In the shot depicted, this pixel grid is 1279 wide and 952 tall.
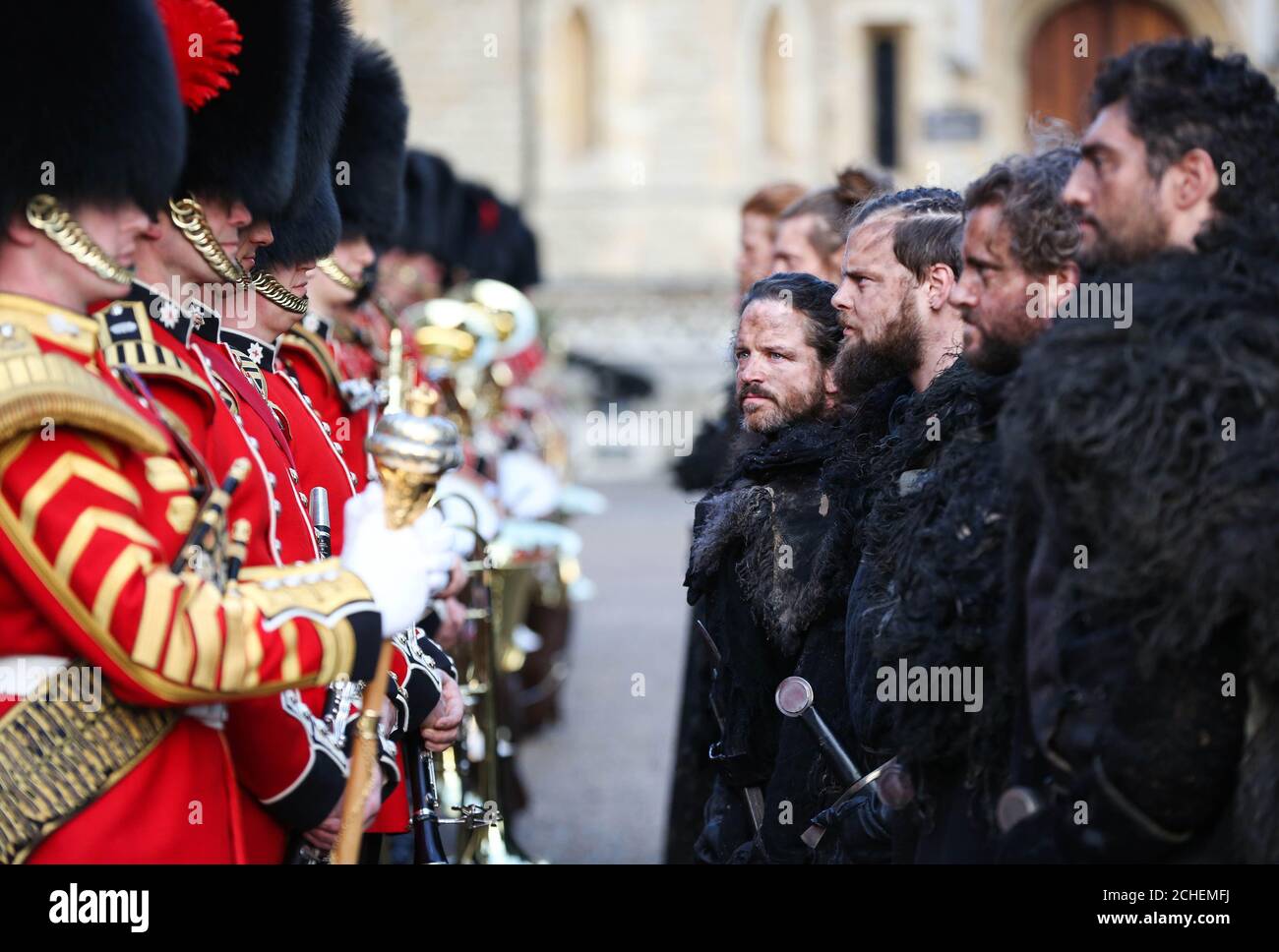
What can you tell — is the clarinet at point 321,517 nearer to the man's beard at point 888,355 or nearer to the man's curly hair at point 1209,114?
the man's beard at point 888,355

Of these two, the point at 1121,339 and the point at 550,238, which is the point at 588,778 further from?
the point at 550,238

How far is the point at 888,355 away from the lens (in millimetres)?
3564

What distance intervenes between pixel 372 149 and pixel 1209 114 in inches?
125

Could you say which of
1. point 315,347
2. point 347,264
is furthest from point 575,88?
point 315,347

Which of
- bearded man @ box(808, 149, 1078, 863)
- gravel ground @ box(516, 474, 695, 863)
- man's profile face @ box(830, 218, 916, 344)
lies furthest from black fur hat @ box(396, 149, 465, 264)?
bearded man @ box(808, 149, 1078, 863)

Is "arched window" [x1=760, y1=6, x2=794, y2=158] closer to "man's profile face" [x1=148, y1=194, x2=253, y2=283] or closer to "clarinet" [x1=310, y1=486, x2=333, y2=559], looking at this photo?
"clarinet" [x1=310, y1=486, x2=333, y2=559]

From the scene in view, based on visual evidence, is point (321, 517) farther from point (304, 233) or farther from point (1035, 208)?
point (1035, 208)

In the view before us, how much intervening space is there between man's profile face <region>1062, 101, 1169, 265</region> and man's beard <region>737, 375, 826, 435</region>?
46.6 inches

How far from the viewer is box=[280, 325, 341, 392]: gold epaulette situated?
4180 mm

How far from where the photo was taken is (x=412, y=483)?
8.28 ft

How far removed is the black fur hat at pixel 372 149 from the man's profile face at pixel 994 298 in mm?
2543

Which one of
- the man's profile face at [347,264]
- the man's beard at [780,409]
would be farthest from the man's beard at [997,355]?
the man's profile face at [347,264]
